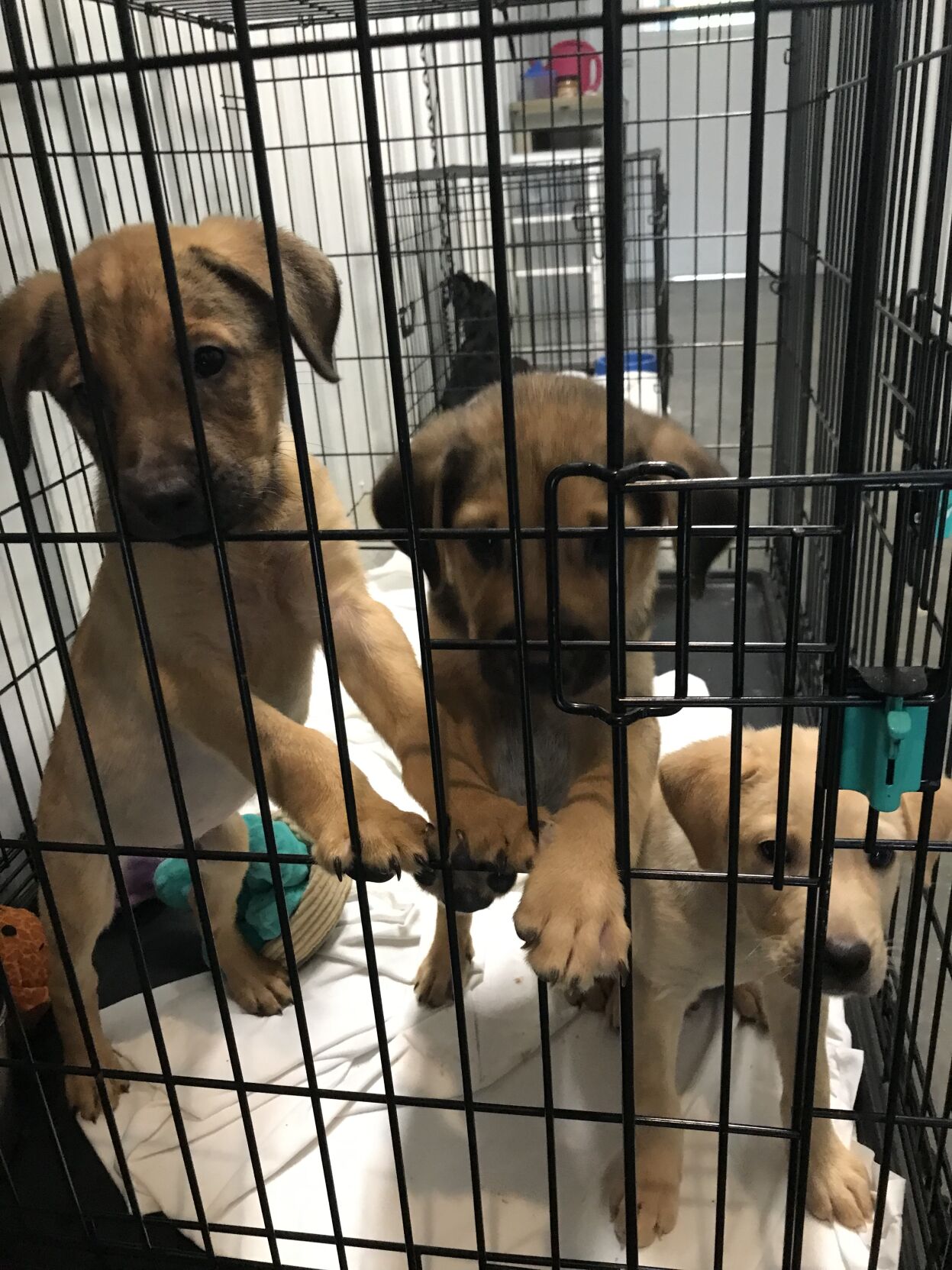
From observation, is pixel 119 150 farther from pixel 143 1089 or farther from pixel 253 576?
pixel 143 1089

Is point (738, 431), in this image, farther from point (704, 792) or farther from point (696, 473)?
point (704, 792)

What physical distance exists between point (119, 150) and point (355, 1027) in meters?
2.34

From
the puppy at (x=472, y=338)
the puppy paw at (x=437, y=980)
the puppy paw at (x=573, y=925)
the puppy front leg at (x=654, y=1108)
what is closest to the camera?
the puppy paw at (x=573, y=925)

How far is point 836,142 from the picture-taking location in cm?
257

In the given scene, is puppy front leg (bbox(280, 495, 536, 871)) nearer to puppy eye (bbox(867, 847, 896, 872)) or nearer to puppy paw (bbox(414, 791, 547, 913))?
puppy paw (bbox(414, 791, 547, 913))

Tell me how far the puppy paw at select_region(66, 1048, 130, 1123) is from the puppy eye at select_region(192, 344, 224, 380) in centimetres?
128

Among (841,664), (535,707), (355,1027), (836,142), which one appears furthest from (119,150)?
(841,664)

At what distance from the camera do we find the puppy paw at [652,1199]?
158 cm

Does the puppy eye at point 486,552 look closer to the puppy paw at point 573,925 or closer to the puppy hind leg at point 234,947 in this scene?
the puppy paw at point 573,925

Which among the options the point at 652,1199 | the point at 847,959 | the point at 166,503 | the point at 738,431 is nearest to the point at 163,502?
the point at 166,503

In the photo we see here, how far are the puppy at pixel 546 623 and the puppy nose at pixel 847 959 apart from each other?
0.29 m

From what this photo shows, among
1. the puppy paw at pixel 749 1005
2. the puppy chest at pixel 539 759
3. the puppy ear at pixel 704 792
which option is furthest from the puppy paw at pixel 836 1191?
the puppy chest at pixel 539 759

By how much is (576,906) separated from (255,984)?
1271 millimetres

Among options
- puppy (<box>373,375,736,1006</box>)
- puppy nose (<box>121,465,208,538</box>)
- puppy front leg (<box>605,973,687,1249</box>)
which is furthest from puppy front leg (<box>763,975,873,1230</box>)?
Result: puppy nose (<box>121,465,208,538</box>)
